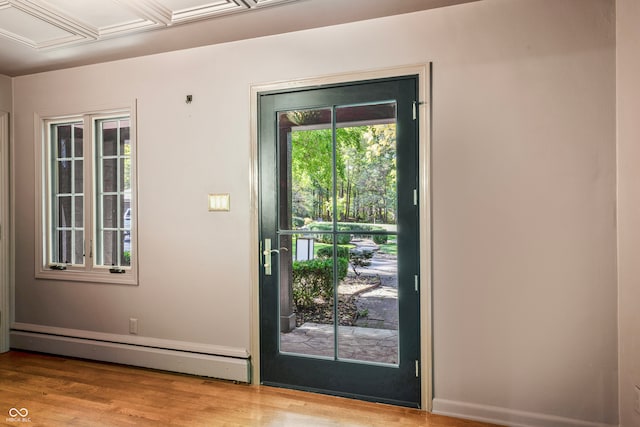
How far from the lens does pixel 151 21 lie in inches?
112

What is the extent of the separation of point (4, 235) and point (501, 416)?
4361mm

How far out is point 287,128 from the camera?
3076mm

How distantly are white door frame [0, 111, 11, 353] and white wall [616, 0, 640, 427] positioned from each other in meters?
4.81

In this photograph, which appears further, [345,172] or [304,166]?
[304,166]

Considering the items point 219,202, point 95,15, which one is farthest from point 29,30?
point 219,202

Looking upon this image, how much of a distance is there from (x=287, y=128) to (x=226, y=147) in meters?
0.51

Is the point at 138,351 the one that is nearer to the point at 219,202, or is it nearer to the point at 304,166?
the point at 219,202

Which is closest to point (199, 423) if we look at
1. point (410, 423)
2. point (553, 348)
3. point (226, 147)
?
point (410, 423)

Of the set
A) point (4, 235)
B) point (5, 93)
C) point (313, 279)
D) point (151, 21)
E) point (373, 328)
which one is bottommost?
point (373, 328)

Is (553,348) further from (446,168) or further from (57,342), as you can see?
(57,342)

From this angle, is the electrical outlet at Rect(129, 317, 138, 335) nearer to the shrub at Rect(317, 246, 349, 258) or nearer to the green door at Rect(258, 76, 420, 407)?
the green door at Rect(258, 76, 420, 407)

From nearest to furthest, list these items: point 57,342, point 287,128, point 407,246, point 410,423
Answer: point 410,423
point 407,246
point 287,128
point 57,342

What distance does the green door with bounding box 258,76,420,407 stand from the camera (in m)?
2.75
